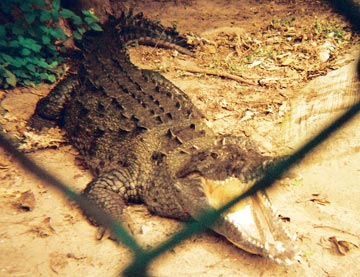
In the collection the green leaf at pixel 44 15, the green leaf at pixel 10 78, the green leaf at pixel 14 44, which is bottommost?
the green leaf at pixel 10 78

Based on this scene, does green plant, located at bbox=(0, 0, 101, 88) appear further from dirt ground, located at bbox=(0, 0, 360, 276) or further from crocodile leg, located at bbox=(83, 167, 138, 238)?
crocodile leg, located at bbox=(83, 167, 138, 238)

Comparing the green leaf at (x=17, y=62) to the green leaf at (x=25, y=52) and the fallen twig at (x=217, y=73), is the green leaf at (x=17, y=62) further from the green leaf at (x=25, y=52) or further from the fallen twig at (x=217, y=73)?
the fallen twig at (x=217, y=73)

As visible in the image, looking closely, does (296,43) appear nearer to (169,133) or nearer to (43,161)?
(169,133)

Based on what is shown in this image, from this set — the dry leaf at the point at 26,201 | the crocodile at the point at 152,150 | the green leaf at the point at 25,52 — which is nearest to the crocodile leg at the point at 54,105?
the crocodile at the point at 152,150

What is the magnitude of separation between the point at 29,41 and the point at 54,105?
75 cm

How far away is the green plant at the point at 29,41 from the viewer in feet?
12.6

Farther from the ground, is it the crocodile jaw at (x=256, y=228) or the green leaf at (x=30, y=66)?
the green leaf at (x=30, y=66)

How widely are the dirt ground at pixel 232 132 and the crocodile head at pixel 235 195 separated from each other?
0.55 ft

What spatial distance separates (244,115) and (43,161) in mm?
2169

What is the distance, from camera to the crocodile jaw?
7.03 feet

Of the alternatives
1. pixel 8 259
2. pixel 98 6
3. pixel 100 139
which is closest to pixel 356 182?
pixel 100 139

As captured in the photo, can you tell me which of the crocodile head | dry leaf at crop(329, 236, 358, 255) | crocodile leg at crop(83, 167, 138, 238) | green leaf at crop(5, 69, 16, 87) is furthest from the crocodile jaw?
green leaf at crop(5, 69, 16, 87)

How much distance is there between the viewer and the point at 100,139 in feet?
11.1

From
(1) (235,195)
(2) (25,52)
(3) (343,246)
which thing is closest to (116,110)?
(2) (25,52)
